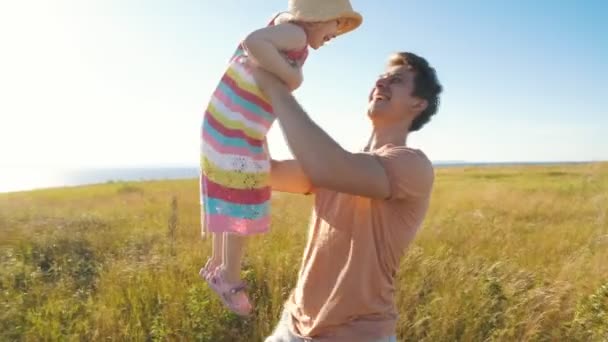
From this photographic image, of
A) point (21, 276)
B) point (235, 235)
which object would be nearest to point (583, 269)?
point (235, 235)

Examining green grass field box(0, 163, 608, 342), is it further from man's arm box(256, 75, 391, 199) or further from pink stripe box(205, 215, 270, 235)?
man's arm box(256, 75, 391, 199)

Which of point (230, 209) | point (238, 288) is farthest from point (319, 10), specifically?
point (238, 288)

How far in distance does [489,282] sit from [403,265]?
32.8 inches

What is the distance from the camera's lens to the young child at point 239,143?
70.0 inches

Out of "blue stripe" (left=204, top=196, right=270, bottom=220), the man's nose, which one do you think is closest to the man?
the man's nose

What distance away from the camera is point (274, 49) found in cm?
166

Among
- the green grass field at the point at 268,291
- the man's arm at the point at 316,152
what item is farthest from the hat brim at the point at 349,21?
the green grass field at the point at 268,291

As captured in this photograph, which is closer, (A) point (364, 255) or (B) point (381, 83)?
(A) point (364, 255)

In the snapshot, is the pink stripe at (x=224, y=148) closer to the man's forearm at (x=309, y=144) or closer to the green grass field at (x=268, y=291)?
the man's forearm at (x=309, y=144)

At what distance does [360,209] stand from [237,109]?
23.1 inches

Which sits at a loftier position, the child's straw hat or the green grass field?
the child's straw hat

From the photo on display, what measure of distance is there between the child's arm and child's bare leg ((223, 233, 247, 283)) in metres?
0.59

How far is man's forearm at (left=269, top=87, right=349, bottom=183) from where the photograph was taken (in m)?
1.58

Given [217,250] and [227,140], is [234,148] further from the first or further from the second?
[217,250]
